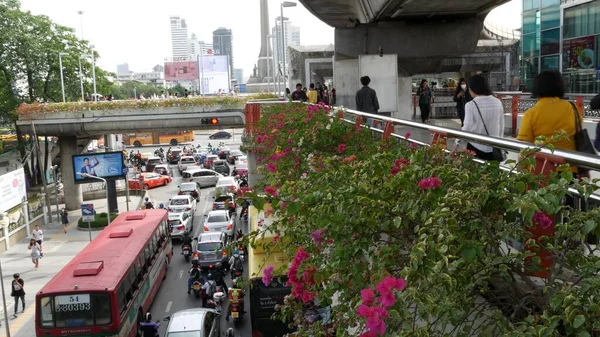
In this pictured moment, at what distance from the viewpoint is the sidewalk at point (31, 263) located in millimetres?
18625

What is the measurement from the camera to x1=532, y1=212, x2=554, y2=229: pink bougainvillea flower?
316 centimetres

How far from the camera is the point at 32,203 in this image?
3247cm

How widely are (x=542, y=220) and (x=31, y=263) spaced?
2574cm

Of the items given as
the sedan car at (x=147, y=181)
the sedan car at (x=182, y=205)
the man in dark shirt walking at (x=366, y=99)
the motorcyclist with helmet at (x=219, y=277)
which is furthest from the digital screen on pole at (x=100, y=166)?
the man in dark shirt walking at (x=366, y=99)

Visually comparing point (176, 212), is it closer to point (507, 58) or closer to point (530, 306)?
point (507, 58)

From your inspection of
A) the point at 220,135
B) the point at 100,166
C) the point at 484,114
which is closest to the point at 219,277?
the point at 100,166

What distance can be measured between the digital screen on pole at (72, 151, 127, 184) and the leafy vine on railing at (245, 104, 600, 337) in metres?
28.0

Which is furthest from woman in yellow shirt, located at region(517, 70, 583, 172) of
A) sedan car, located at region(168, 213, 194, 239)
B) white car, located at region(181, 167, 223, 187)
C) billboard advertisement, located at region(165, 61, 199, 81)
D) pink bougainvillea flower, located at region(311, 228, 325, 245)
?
billboard advertisement, located at region(165, 61, 199, 81)

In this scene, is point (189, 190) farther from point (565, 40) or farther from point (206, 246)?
point (565, 40)

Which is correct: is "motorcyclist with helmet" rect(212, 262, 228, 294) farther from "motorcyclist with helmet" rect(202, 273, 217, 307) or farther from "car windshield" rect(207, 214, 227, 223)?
"car windshield" rect(207, 214, 227, 223)

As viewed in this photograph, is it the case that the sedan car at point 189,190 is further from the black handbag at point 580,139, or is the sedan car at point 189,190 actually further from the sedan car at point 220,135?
the sedan car at point 220,135

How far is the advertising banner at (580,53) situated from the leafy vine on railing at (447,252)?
2535 centimetres

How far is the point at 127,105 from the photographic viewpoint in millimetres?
35375

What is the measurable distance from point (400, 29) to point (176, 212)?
568 inches
